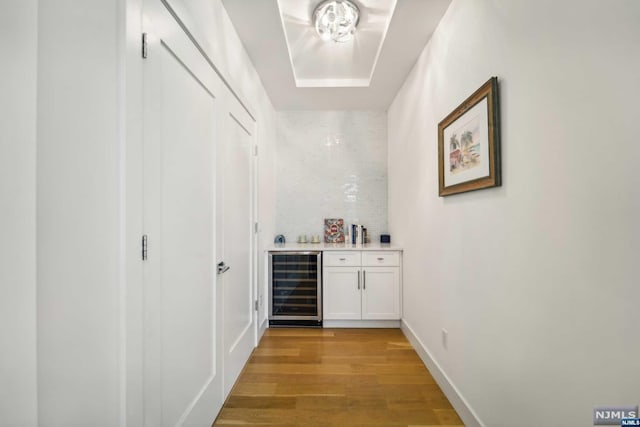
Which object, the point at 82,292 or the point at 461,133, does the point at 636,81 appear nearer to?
the point at 461,133

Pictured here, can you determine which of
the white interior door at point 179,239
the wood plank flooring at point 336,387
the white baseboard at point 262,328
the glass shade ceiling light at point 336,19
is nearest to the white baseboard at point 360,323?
the wood plank flooring at point 336,387

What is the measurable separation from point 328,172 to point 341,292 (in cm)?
161

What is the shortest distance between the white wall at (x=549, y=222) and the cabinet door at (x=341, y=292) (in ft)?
4.46

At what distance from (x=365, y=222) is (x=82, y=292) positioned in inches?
133

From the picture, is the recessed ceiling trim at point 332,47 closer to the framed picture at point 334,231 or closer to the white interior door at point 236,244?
the white interior door at point 236,244

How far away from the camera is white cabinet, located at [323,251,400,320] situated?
325cm

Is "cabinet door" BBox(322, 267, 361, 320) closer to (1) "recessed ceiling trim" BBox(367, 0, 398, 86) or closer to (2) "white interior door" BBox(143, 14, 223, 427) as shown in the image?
(2) "white interior door" BBox(143, 14, 223, 427)

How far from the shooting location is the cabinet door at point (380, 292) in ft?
10.7

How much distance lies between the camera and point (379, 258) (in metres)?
3.27

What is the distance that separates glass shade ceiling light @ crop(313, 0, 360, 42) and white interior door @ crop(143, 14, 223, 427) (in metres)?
1.06

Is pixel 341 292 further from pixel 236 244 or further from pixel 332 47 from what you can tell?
pixel 332 47

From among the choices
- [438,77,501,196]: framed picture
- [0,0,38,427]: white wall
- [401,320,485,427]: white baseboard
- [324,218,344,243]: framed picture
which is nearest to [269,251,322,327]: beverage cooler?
[324,218,344,243]: framed picture

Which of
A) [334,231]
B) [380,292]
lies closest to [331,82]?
[334,231]

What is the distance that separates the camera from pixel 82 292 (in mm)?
874
